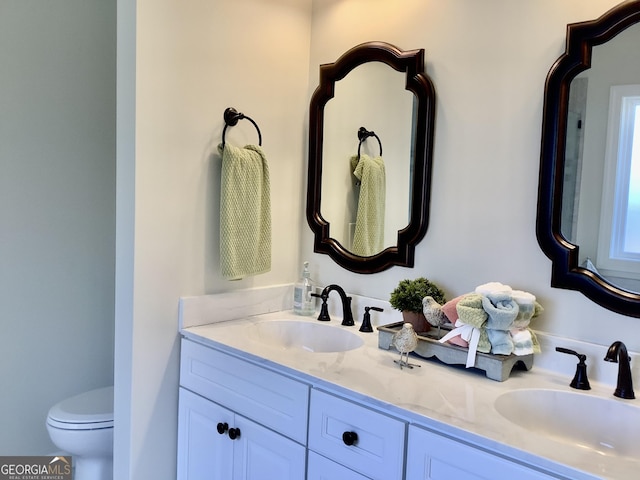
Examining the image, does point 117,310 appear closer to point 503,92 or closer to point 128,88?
point 128,88

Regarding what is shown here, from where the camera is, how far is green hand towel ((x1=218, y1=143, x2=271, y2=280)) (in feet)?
6.05

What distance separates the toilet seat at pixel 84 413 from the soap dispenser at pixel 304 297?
2.93ft

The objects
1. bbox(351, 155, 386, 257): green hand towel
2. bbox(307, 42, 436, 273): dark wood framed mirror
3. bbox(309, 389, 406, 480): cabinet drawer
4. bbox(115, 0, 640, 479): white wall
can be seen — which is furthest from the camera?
bbox(351, 155, 386, 257): green hand towel

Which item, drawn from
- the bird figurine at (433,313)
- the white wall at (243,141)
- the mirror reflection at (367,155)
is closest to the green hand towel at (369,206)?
the mirror reflection at (367,155)

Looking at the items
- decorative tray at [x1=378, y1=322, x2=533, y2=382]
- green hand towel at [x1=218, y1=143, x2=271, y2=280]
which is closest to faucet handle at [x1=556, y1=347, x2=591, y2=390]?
decorative tray at [x1=378, y1=322, x2=533, y2=382]

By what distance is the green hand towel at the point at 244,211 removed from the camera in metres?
1.84

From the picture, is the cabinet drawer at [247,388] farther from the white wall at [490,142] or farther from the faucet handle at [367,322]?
the white wall at [490,142]

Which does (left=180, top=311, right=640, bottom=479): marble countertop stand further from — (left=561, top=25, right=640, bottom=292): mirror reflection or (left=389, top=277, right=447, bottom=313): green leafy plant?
(left=561, top=25, right=640, bottom=292): mirror reflection

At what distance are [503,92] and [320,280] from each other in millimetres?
1043

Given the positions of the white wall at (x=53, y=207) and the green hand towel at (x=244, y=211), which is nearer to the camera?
the green hand towel at (x=244, y=211)

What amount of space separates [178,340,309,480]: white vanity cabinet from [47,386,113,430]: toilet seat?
0.42m

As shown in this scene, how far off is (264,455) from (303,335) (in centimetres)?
54

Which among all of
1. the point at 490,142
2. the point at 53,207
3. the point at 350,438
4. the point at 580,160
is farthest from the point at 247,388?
the point at 53,207

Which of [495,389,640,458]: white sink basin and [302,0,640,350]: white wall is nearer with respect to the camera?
[495,389,640,458]: white sink basin
